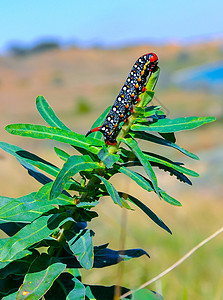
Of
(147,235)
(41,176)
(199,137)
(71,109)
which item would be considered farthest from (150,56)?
(71,109)

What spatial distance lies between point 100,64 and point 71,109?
16506 millimetres

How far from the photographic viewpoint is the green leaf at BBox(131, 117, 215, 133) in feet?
2.68

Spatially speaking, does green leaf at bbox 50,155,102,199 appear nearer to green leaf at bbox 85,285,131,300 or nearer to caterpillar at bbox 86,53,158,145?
A: caterpillar at bbox 86,53,158,145

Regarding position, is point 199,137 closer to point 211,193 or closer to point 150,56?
point 211,193

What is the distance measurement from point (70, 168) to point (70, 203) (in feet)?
0.35

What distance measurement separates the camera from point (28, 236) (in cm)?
78

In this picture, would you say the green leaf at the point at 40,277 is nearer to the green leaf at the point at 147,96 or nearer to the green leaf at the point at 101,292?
the green leaf at the point at 101,292

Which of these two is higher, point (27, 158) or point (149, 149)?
point (149, 149)

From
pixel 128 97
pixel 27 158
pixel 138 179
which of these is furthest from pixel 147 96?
pixel 27 158

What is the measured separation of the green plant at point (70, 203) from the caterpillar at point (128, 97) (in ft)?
0.05

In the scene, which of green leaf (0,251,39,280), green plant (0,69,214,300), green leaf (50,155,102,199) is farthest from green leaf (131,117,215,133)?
green leaf (0,251,39,280)

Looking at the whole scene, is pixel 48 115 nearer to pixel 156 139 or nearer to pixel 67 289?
pixel 156 139

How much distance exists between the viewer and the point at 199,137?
13.9 metres

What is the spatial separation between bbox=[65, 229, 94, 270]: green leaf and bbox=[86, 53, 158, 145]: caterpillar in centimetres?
18
